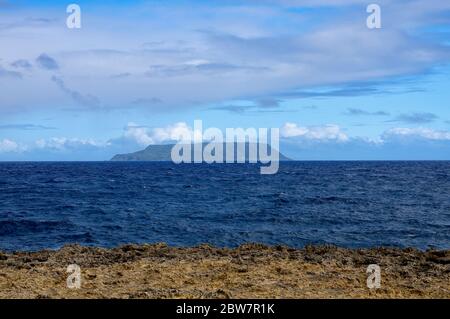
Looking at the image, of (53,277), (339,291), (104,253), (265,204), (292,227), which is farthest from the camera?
(265,204)

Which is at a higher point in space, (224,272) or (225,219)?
(224,272)

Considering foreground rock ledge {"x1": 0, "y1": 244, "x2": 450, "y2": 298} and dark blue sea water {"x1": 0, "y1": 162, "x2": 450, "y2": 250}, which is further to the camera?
dark blue sea water {"x1": 0, "y1": 162, "x2": 450, "y2": 250}

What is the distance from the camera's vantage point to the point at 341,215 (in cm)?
4344

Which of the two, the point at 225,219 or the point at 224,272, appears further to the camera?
the point at 225,219

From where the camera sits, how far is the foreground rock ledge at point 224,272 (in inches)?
503

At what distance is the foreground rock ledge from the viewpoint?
12.8 meters

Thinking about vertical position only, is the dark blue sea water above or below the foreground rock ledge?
below

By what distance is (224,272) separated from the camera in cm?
1507

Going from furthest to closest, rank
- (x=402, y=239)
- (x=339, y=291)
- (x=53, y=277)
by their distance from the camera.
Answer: (x=402, y=239) < (x=53, y=277) < (x=339, y=291)

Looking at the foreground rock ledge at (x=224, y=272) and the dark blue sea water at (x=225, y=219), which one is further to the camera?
the dark blue sea water at (x=225, y=219)

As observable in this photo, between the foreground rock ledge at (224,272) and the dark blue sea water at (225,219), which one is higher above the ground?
the foreground rock ledge at (224,272)
